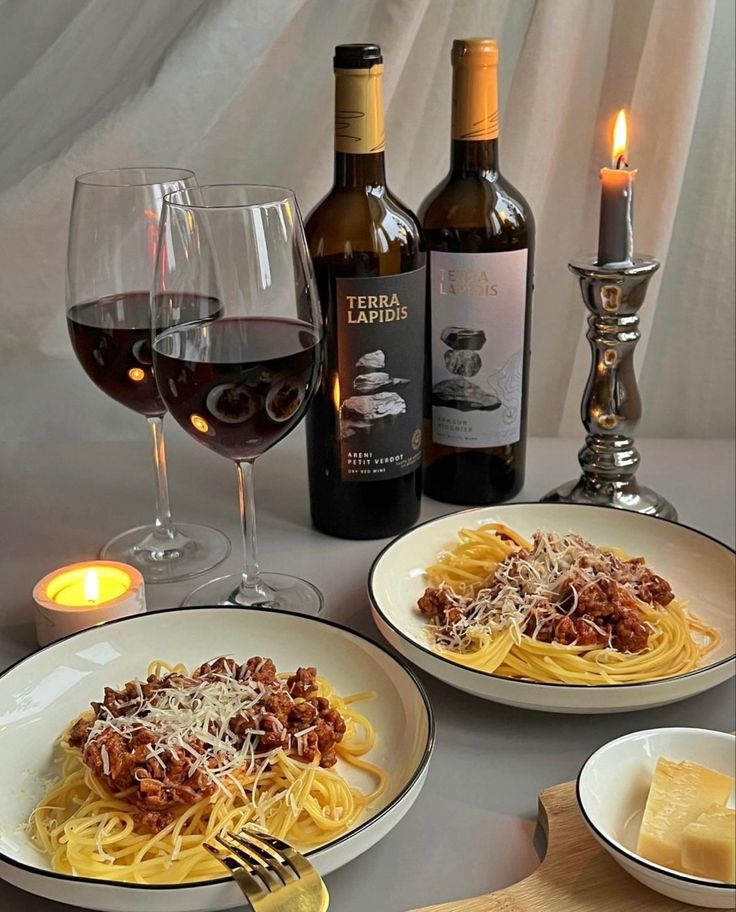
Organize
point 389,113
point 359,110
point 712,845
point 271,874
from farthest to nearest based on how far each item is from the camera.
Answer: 1. point 389,113
2. point 359,110
3. point 271,874
4. point 712,845

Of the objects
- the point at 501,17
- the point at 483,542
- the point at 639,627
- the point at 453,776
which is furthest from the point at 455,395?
the point at 501,17

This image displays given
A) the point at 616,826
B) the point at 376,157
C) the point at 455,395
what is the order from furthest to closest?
the point at 455,395, the point at 376,157, the point at 616,826

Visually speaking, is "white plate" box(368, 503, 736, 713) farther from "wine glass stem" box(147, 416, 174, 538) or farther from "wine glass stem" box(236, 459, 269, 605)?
"wine glass stem" box(147, 416, 174, 538)

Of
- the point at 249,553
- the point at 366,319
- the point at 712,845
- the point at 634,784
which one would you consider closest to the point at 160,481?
the point at 249,553

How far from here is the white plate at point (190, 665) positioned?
67 cm

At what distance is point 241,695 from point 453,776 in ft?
0.59

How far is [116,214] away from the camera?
1102mm

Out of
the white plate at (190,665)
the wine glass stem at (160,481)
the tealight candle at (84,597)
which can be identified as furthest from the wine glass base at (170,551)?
the white plate at (190,665)

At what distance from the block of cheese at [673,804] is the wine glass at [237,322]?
1.51 ft

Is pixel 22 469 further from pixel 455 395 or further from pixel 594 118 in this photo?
pixel 594 118

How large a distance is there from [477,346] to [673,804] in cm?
70

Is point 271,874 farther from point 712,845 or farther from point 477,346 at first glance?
point 477,346

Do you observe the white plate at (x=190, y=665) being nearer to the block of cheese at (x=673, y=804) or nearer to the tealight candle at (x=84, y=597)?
the tealight candle at (x=84, y=597)

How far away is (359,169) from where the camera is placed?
109cm
